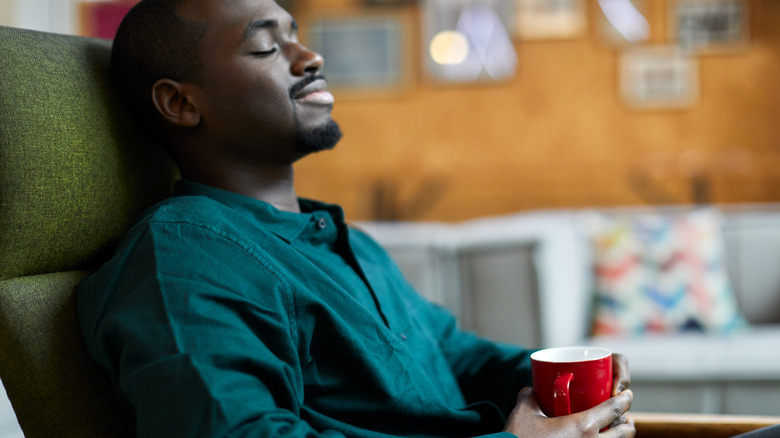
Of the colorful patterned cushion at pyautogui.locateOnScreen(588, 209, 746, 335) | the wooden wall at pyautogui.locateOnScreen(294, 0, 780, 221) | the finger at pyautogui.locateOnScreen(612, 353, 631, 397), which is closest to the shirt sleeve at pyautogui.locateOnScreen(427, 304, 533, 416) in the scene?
the finger at pyautogui.locateOnScreen(612, 353, 631, 397)

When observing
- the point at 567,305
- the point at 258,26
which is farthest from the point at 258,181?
the point at 567,305

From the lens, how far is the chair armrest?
1.03 metres

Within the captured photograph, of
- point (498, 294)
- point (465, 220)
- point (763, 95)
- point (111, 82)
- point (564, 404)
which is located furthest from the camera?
point (465, 220)

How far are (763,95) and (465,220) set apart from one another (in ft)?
6.82

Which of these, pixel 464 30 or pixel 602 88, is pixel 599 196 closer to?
pixel 602 88

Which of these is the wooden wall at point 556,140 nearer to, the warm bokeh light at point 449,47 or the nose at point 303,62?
the warm bokeh light at point 449,47

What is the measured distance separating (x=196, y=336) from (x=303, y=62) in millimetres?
483

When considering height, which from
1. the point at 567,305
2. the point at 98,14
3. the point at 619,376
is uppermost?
the point at 98,14

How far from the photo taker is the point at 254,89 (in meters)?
1.00

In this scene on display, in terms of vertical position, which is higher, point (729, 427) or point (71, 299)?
point (71, 299)

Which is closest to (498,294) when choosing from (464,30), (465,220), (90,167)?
(90,167)

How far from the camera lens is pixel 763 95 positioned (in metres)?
4.68

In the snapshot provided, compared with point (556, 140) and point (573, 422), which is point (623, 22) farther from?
point (573, 422)

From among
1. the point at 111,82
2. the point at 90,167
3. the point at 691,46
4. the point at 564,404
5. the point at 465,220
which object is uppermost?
the point at 691,46
